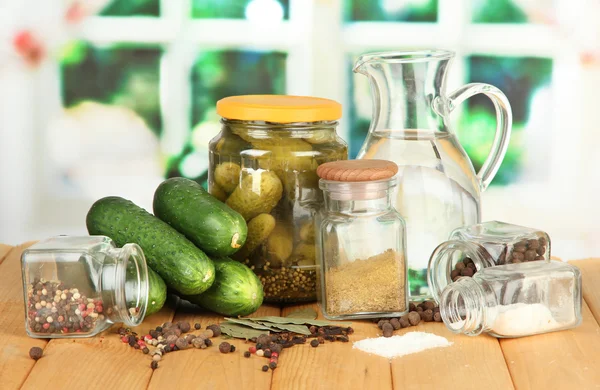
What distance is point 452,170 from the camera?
1520 mm

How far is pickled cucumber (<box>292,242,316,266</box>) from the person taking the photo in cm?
151

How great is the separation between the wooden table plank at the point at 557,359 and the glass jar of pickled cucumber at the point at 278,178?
0.37 metres

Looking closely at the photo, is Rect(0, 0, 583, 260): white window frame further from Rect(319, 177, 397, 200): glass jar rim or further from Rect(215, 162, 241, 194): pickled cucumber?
Rect(319, 177, 397, 200): glass jar rim

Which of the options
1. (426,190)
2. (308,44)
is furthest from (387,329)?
(308,44)

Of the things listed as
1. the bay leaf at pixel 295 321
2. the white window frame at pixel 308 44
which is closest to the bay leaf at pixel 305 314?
the bay leaf at pixel 295 321

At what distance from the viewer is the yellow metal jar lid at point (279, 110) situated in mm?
1477

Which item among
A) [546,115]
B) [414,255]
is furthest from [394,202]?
[546,115]

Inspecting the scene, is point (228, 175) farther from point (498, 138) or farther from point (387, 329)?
point (498, 138)

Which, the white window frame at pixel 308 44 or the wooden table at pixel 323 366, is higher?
the white window frame at pixel 308 44

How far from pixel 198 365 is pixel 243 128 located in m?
0.44

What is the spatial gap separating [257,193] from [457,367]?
45 cm

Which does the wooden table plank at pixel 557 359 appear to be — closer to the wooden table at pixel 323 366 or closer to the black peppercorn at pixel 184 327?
the wooden table at pixel 323 366

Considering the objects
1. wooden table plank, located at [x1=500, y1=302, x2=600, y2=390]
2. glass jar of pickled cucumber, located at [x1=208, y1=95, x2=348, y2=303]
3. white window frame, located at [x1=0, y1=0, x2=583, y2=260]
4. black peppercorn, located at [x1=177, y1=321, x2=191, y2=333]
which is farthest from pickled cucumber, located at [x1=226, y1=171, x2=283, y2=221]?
white window frame, located at [x1=0, y1=0, x2=583, y2=260]

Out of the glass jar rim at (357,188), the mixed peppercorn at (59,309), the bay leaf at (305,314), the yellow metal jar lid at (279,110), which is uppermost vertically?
the yellow metal jar lid at (279,110)
